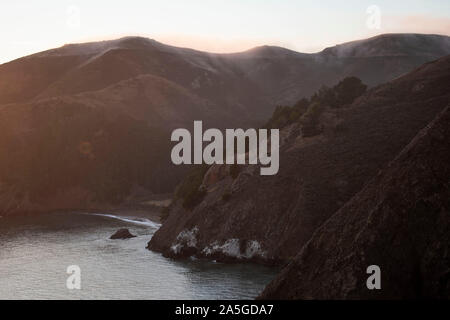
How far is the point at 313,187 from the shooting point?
77250 mm

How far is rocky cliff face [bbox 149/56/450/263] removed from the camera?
7394 centimetres

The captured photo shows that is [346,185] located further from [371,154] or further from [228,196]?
[228,196]

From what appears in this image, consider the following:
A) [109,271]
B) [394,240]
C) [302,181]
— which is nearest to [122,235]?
[109,271]

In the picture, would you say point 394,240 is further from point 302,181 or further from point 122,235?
point 122,235

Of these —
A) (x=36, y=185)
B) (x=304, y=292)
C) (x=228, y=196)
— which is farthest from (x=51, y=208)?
(x=304, y=292)

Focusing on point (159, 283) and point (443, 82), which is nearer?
point (159, 283)

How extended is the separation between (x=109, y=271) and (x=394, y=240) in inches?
1861

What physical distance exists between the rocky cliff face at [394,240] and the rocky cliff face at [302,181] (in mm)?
22077

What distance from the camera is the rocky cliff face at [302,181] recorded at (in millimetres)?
73938

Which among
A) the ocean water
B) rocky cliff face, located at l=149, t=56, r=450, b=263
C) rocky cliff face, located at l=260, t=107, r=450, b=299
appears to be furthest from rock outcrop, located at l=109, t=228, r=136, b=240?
rocky cliff face, located at l=260, t=107, r=450, b=299

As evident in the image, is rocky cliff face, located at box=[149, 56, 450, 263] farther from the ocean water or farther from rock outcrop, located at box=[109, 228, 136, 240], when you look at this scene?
rock outcrop, located at box=[109, 228, 136, 240]

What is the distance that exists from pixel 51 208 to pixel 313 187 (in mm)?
117055

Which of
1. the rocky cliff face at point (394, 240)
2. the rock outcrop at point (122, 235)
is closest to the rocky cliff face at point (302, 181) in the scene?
the rock outcrop at point (122, 235)

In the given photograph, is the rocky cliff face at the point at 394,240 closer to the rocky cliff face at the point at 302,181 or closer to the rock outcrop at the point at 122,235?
the rocky cliff face at the point at 302,181
